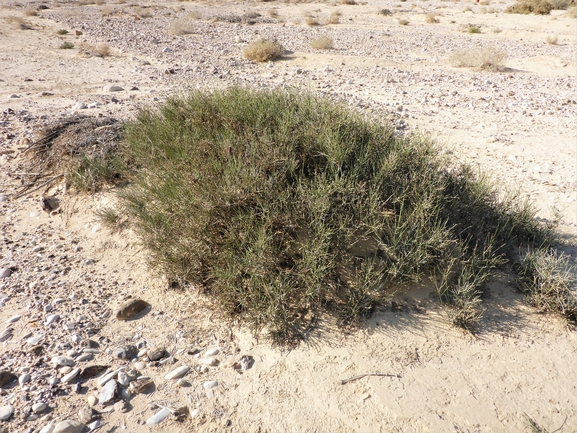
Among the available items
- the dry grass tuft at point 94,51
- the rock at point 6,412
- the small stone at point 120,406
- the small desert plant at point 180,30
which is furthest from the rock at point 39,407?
the small desert plant at point 180,30

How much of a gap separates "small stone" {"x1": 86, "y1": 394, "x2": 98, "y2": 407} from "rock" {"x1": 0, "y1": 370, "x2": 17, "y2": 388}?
0.54m

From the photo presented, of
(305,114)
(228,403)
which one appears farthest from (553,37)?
(228,403)

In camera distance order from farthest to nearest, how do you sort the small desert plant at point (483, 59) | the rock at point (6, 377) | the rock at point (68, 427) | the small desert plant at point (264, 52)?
the small desert plant at point (264, 52)
the small desert plant at point (483, 59)
the rock at point (6, 377)
the rock at point (68, 427)

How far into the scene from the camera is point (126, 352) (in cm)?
285

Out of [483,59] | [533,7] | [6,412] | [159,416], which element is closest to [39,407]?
[6,412]

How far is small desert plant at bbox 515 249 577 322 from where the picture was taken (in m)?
3.04

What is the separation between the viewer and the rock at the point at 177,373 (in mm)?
2707

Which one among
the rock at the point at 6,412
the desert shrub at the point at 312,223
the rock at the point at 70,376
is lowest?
the rock at the point at 70,376

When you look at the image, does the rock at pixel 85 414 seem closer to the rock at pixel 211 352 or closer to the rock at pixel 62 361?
the rock at pixel 62 361

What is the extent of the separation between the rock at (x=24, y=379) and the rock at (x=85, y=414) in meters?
0.45

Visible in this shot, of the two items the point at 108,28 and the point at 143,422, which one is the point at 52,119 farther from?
the point at 108,28

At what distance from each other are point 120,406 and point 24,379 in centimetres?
67

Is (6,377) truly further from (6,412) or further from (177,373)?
(177,373)

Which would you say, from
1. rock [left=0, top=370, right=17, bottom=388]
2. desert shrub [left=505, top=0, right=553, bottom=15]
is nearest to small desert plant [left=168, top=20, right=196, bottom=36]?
rock [left=0, top=370, right=17, bottom=388]
